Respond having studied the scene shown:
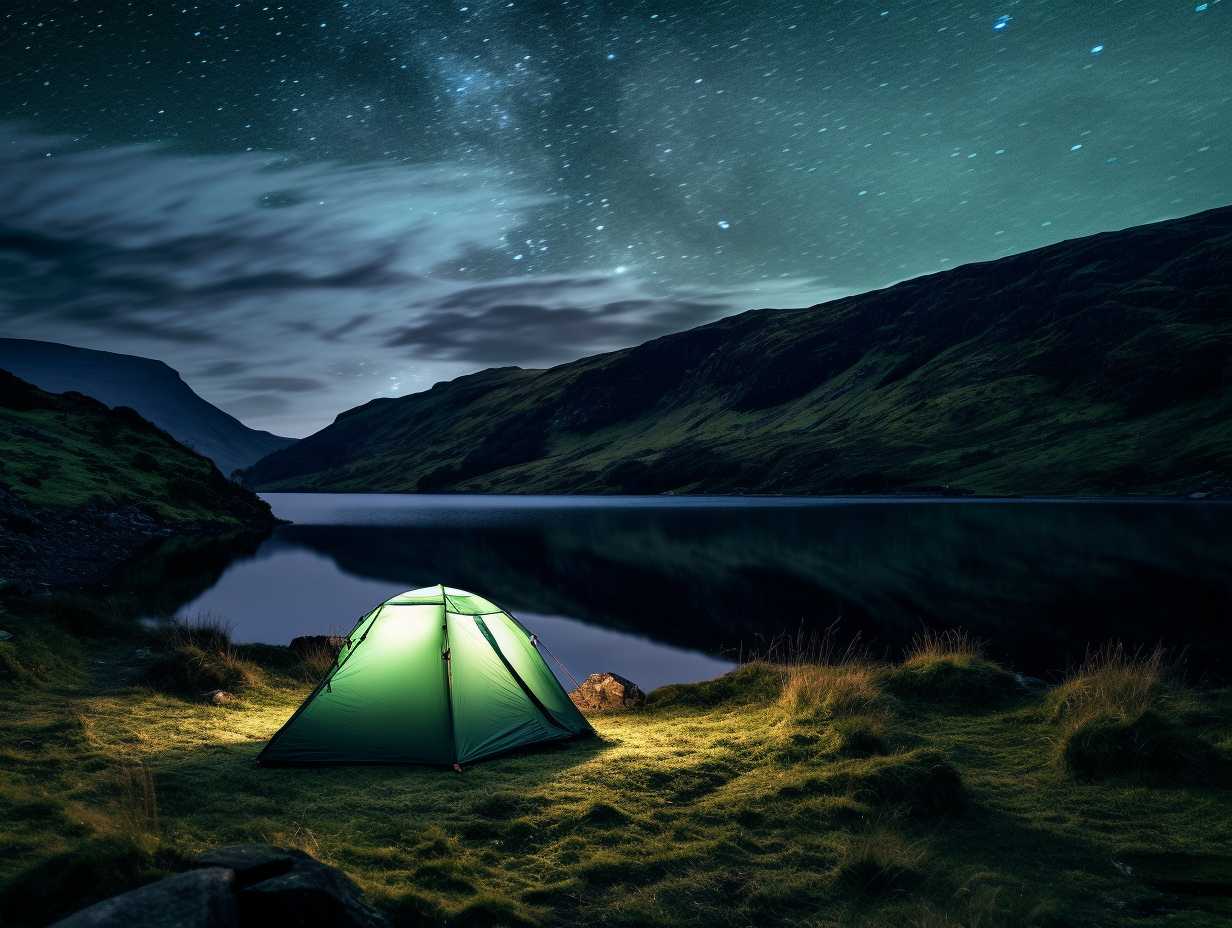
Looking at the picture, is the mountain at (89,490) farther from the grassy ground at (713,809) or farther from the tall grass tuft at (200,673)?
the grassy ground at (713,809)

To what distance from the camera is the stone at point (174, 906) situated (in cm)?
515

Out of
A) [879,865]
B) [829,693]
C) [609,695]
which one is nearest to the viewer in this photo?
[879,865]

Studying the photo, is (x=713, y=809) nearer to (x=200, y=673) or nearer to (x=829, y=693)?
(x=829, y=693)

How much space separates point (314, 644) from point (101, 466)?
2427 inches

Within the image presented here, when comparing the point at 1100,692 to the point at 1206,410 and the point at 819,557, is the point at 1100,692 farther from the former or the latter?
the point at 1206,410

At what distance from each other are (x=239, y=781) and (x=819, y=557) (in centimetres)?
5055

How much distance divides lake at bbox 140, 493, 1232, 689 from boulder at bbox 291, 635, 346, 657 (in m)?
8.84

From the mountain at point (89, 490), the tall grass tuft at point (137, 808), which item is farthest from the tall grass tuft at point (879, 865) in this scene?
the mountain at point (89, 490)

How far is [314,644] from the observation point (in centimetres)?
2344

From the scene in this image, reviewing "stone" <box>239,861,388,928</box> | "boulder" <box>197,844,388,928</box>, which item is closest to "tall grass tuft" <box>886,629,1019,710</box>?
"boulder" <box>197,844,388,928</box>

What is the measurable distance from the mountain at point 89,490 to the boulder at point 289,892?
33736 mm

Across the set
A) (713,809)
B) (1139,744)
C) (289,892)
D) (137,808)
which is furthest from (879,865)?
(137,808)

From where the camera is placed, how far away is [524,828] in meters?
10.1

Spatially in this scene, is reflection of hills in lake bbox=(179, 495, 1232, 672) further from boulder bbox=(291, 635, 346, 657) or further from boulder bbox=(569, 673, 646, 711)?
boulder bbox=(291, 635, 346, 657)
